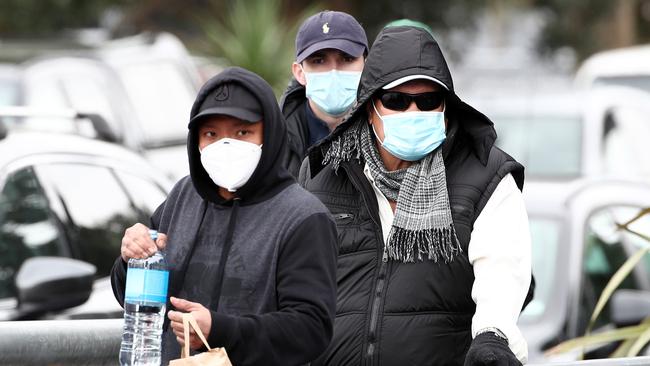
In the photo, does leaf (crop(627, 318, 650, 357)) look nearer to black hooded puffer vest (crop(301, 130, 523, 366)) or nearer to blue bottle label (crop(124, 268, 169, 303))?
black hooded puffer vest (crop(301, 130, 523, 366))

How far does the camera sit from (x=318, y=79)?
5.44 meters

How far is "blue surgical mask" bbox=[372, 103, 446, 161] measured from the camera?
14.1 ft

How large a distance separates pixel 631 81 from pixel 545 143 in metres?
4.47

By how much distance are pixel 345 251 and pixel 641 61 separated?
39.6 ft

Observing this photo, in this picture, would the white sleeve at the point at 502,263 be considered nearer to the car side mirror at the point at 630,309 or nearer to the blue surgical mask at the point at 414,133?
the blue surgical mask at the point at 414,133

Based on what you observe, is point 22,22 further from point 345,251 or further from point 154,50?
point 345,251

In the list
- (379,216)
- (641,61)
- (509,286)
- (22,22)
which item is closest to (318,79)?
(379,216)

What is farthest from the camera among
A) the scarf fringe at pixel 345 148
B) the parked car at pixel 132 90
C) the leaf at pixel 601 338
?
the parked car at pixel 132 90

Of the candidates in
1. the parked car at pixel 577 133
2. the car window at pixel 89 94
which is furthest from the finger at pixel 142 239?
the car window at pixel 89 94

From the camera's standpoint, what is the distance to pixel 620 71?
52.1 feet

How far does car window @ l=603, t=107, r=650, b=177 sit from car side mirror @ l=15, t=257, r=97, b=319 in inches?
245

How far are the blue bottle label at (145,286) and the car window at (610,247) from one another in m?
4.54

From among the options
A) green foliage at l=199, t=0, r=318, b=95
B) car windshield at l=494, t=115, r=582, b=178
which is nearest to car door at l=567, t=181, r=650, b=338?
car windshield at l=494, t=115, r=582, b=178

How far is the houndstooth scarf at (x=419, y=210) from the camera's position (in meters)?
4.19
